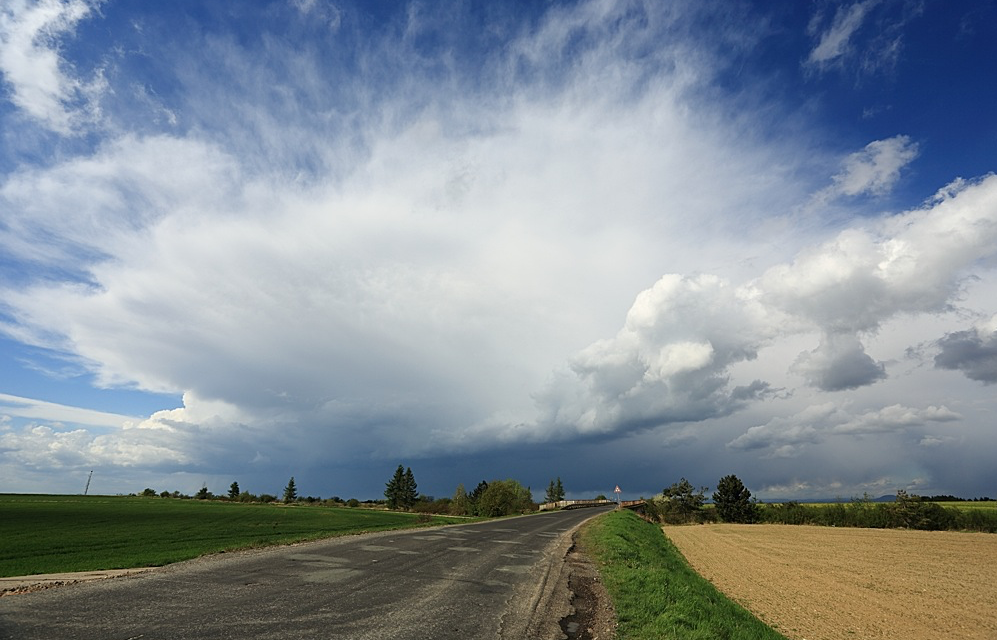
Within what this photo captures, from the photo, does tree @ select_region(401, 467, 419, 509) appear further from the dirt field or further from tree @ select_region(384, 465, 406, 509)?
the dirt field

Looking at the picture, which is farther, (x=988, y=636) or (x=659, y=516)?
(x=659, y=516)

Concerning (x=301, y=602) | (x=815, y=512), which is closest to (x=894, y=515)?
(x=815, y=512)

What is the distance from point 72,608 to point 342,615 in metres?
5.08

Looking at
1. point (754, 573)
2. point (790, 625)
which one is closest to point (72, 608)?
point (790, 625)

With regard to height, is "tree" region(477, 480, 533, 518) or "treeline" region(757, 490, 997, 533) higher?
"tree" region(477, 480, 533, 518)

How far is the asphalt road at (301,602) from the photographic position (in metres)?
8.45

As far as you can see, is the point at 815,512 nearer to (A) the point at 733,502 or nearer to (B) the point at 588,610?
(A) the point at 733,502

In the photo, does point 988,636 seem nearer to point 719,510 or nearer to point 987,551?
point 987,551

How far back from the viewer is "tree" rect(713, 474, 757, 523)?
9538 centimetres

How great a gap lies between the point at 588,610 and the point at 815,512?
96155mm

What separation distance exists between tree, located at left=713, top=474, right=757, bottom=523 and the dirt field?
1886 inches

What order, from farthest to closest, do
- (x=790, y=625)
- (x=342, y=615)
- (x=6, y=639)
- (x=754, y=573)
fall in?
(x=754, y=573) < (x=790, y=625) < (x=342, y=615) < (x=6, y=639)

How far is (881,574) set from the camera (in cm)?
3127

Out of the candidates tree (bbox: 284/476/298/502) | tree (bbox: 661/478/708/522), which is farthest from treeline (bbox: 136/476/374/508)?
tree (bbox: 661/478/708/522)
